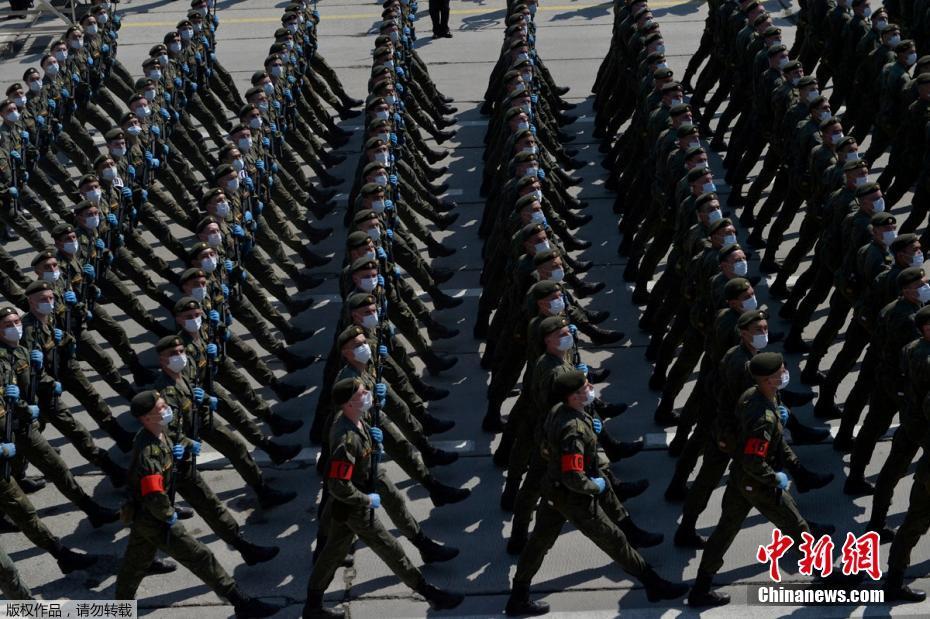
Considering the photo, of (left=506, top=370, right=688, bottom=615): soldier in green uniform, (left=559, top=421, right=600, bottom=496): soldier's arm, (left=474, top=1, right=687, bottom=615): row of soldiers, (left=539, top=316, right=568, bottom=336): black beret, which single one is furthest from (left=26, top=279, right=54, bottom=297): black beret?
(left=559, top=421, right=600, bottom=496): soldier's arm

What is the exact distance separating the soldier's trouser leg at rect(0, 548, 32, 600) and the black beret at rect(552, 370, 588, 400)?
3370 mm

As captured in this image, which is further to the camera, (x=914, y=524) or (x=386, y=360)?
(x=386, y=360)

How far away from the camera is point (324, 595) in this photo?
9.29 meters

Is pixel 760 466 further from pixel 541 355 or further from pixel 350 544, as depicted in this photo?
pixel 350 544

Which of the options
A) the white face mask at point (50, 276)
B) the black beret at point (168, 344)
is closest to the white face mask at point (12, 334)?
the white face mask at point (50, 276)

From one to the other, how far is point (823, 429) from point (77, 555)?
519 cm

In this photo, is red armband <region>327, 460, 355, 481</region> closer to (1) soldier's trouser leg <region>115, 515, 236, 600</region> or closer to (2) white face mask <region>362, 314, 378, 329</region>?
(1) soldier's trouser leg <region>115, 515, 236, 600</region>

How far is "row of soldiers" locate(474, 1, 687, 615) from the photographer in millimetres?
8633

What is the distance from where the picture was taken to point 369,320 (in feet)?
33.6

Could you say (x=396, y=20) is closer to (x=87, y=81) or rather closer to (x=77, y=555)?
(x=87, y=81)

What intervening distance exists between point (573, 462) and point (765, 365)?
126cm

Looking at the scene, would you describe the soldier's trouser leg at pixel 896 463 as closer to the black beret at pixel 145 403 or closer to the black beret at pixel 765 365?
the black beret at pixel 765 365

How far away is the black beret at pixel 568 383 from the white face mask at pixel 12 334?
12.4ft

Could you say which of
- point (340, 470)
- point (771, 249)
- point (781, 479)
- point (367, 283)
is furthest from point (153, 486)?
point (771, 249)
